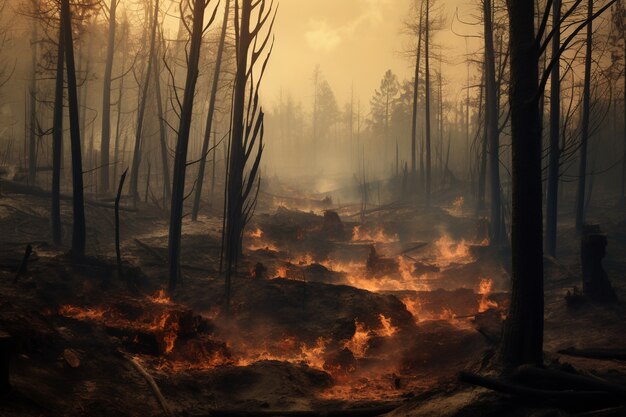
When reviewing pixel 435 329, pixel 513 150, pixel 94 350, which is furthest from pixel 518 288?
pixel 94 350

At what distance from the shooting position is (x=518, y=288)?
553cm

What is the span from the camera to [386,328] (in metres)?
9.98

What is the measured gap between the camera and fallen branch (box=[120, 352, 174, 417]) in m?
5.59

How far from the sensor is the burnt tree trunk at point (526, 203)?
5398 mm

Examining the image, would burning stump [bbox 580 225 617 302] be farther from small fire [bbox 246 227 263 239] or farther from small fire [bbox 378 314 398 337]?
small fire [bbox 246 227 263 239]

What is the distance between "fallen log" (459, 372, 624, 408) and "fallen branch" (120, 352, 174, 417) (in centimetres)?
374

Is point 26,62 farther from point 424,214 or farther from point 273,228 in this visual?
point 424,214

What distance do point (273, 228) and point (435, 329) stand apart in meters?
11.9

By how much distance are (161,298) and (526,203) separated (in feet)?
29.1

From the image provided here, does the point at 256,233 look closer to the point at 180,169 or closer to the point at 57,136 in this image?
the point at 180,169

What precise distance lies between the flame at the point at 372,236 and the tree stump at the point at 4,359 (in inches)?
726

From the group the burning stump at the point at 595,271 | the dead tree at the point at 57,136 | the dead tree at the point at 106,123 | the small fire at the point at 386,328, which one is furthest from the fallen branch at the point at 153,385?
the dead tree at the point at 106,123

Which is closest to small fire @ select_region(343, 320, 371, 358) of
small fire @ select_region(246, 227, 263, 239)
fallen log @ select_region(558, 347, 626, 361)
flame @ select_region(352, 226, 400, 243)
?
fallen log @ select_region(558, 347, 626, 361)

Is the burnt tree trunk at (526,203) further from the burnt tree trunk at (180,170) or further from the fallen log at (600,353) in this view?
the burnt tree trunk at (180,170)
